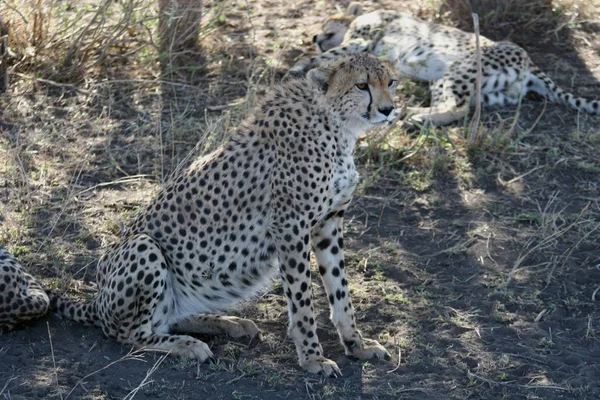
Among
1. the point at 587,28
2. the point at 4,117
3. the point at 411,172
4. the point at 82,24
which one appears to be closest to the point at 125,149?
the point at 4,117

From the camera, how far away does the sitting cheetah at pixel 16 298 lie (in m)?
4.01

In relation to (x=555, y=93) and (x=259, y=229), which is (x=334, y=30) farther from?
(x=259, y=229)

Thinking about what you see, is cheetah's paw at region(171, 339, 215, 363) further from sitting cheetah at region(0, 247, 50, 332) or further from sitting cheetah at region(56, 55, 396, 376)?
sitting cheetah at region(0, 247, 50, 332)

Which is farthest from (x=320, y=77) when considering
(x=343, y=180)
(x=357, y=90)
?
(x=343, y=180)

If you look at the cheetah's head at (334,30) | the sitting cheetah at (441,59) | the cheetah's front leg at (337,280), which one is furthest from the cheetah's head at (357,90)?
the cheetah's head at (334,30)

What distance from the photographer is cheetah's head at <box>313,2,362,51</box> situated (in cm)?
756

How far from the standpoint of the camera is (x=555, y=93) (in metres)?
6.63

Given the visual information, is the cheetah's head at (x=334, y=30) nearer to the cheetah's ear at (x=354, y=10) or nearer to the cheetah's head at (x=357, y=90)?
the cheetah's ear at (x=354, y=10)

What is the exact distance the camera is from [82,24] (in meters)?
6.66

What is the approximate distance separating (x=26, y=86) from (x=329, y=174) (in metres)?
3.21

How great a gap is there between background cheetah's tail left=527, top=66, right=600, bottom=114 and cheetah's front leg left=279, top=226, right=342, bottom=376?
3284 mm

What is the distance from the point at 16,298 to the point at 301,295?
121cm

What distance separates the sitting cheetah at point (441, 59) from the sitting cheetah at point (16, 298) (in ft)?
9.70

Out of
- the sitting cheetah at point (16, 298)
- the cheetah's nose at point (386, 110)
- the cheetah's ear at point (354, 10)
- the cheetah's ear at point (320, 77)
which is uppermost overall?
the cheetah's ear at point (320, 77)
